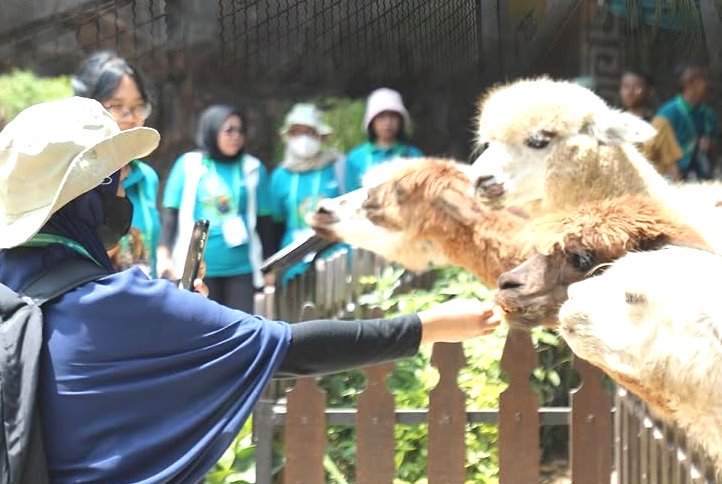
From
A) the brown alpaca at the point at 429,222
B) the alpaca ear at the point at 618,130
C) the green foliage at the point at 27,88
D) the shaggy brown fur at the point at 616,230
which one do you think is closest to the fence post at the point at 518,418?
the brown alpaca at the point at 429,222

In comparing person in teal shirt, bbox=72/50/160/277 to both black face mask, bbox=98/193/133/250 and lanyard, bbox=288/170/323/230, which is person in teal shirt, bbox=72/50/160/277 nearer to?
lanyard, bbox=288/170/323/230

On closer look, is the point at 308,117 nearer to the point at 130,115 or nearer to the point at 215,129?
the point at 215,129

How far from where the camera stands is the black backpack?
180 centimetres

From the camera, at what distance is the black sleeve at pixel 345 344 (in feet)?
6.97

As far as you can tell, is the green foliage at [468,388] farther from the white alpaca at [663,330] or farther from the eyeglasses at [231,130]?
the white alpaca at [663,330]

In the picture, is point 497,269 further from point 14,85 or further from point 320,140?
point 14,85

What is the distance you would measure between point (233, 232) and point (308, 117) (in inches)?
32.5

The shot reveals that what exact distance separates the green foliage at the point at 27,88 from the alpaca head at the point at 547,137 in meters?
2.78

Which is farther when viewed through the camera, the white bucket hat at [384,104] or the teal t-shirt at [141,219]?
the white bucket hat at [384,104]

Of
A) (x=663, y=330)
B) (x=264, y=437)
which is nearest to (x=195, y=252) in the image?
(x=264, y=437)

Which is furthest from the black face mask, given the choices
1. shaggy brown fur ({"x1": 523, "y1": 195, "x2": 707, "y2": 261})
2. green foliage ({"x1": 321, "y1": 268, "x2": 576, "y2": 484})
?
green foliage ({"x1": 321, "y1": 268, "x2": 576, "y2": 484})

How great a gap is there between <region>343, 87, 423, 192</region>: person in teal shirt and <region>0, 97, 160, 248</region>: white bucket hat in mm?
3072

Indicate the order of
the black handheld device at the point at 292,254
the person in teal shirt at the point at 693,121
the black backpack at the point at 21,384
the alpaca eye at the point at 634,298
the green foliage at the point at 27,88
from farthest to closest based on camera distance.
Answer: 1. the green foliage at the point at 27,88
2. the person in teal shirt at the point at 693,121
3. the black handheld device at the point at 292,254
4. the alpaca eye at the point at 634,298
5. the black backpack at the point at 21,384

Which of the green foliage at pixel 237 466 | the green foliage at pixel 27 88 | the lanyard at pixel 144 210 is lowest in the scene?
the green foliage at pixel 237 466
